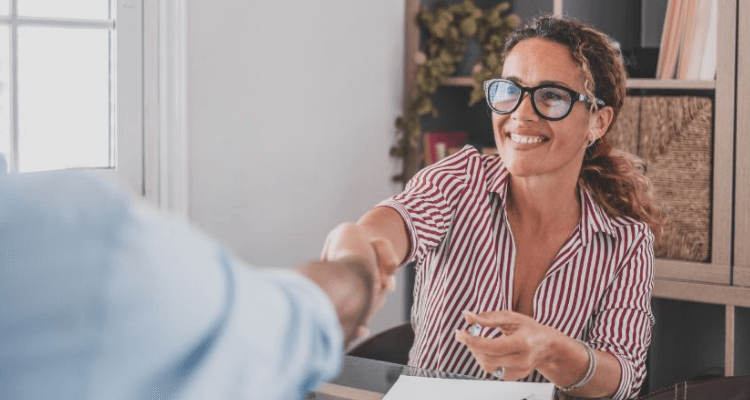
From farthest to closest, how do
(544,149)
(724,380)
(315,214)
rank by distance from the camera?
1. (315,214)
2. (544,149)
3. (724,380)

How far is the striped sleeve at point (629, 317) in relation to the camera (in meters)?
1.82

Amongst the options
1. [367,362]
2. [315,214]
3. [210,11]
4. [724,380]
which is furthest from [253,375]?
[315,214]

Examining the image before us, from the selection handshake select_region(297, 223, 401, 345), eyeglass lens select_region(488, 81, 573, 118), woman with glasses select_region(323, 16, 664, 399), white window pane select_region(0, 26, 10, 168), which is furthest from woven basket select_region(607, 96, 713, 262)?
handshake select_region(297, 223, 401, 345)

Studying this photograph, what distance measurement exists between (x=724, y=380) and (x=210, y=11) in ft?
6.03

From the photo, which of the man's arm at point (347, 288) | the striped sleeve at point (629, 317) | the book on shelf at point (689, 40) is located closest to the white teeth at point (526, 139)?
the striped sleeve at point (629, 317)

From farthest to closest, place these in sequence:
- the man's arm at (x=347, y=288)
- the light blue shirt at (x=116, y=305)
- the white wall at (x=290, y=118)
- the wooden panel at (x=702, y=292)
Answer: the wooden panel at (x=702, y=292) → the white wall at (x=290, y=118) → the man's arm at (x=347, y=288) → the light blue shirt at (x=116, y=305)

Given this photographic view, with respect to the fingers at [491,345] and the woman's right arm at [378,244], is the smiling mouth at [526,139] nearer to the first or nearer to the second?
the woman's right arm at [378,244]

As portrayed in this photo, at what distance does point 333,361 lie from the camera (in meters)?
0.61

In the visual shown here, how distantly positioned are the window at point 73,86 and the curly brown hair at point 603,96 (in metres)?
1.17

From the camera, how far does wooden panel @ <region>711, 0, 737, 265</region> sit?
2918mm

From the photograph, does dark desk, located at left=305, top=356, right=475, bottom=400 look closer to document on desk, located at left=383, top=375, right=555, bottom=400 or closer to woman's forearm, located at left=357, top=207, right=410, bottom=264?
document on desk, located at left=383, top=375, right=555, bottom=400

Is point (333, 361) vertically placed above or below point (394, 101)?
below

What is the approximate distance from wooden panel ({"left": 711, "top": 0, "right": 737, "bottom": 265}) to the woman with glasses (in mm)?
1044

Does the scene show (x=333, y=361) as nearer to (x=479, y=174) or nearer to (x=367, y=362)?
(x=367, y=362)
